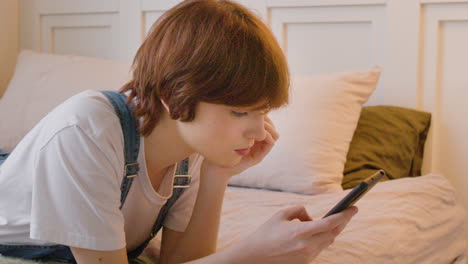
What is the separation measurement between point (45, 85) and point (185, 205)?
1103 mm

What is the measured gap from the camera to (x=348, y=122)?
1.96 meters

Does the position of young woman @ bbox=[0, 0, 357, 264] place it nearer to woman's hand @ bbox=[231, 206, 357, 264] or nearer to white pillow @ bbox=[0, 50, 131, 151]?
woman's hand @ bbox=[231, 206, 357, 264]

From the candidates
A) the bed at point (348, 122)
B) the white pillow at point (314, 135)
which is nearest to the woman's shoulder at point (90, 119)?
the bed at point (348, 122)

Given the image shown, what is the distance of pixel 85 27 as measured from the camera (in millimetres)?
2715

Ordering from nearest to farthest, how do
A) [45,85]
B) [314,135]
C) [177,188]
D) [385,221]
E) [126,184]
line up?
1. [126,184]
2. [177,188]
3. [385,221]
4. [314,135]
5. [45,85]

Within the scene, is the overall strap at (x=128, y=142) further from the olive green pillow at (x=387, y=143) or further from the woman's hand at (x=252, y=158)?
the olive green pillow at (x=387, y=143)

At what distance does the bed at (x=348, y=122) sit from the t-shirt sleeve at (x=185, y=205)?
177 mm

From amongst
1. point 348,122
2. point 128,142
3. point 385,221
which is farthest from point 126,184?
point 348,122

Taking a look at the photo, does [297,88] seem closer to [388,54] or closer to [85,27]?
[388,54]

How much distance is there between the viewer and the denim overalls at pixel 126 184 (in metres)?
1.07

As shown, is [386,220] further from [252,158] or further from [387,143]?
[387,143]

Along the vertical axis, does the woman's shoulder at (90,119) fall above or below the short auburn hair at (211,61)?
below

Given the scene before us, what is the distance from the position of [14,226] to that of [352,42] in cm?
137

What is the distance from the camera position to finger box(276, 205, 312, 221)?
3.47ft
